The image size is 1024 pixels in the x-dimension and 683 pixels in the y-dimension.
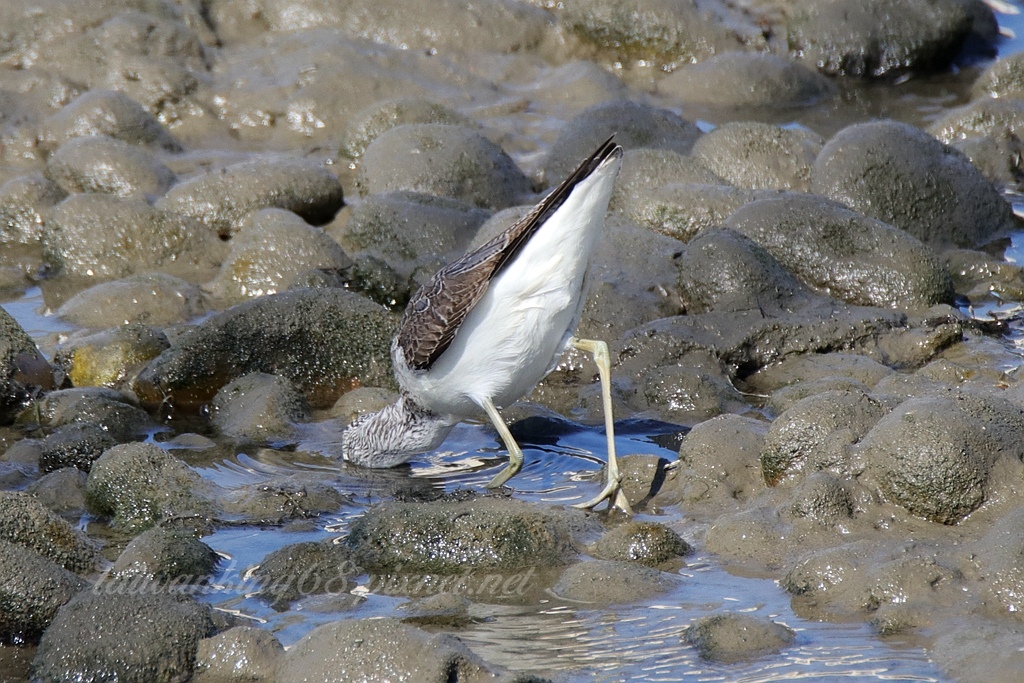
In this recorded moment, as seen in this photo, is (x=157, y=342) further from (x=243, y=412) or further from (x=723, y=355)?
(x=723, y=355)

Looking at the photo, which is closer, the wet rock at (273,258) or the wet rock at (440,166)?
the wet rock at (273,258)

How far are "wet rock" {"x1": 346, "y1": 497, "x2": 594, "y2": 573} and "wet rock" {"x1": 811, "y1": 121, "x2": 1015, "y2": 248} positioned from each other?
20.6 feet

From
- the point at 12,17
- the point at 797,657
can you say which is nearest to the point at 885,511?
the point at 797,657

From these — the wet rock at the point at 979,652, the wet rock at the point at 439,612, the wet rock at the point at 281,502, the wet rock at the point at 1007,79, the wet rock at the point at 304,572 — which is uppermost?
the wet rock at the point at 1007,79

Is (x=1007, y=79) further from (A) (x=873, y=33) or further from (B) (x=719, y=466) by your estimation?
(B) (x=719, y=466)

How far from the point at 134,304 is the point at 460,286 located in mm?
4397

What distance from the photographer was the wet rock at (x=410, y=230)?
11.0 m

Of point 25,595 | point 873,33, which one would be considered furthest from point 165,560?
point 873,33

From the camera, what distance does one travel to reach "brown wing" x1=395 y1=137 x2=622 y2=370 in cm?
672

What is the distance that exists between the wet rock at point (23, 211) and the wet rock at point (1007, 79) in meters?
12.0

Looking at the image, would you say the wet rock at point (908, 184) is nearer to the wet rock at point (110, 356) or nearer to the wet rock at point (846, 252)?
the wet rock at point (846, 252)

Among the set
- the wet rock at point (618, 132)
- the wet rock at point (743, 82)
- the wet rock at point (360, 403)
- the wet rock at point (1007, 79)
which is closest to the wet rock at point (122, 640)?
the wet rock at point (360, 403)

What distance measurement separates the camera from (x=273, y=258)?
1078 cm

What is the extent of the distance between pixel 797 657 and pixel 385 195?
7.52 metres
